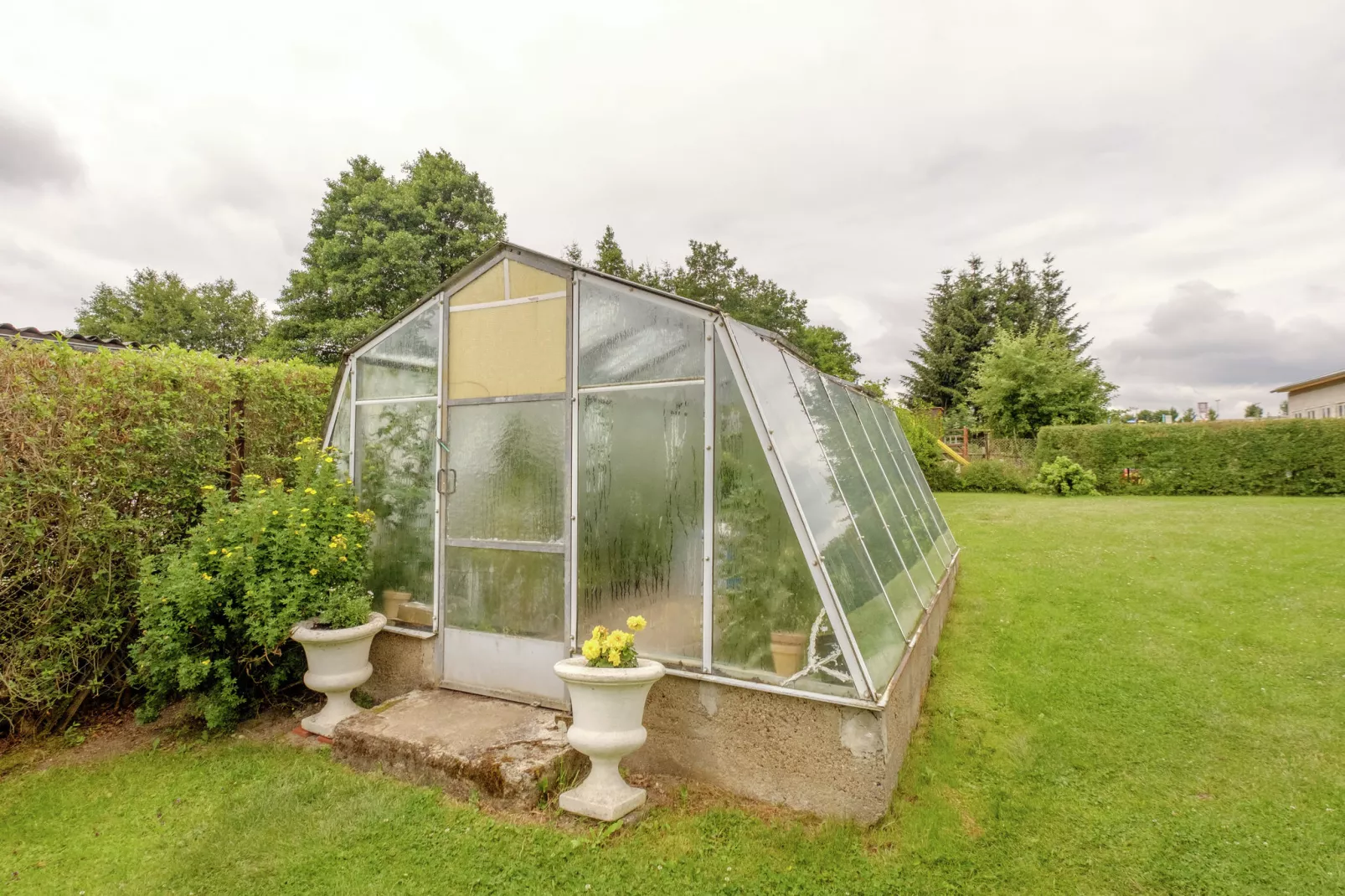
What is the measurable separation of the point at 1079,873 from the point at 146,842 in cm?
452

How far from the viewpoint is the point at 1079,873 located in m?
2.87

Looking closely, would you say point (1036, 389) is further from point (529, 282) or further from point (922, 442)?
point (529, 282)

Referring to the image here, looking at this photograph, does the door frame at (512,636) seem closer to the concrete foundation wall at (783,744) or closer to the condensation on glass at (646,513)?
the condensation on glass at (646,513)

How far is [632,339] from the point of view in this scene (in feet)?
13.1

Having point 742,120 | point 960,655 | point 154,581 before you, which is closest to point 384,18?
point 742,120

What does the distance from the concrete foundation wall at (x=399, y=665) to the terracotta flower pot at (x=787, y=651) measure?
264cm

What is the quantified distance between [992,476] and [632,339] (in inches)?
638

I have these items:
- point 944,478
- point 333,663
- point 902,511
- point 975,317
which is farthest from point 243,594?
point 975,317

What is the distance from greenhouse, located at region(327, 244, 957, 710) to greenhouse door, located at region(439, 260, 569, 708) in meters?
0.01

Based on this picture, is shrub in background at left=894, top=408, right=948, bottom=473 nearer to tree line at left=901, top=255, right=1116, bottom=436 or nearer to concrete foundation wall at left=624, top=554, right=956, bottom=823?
tree line at left=901, top=255, right=1116, bottom=436

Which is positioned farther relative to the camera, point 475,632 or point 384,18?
point 384,18

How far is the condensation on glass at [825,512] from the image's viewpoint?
11.1 feet

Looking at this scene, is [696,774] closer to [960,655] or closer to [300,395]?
[960,655]

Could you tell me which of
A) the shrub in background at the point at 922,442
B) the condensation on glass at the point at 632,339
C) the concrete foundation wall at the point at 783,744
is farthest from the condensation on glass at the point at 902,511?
the shrub in background at the point at 922,442
